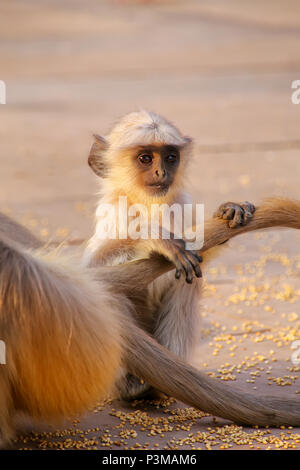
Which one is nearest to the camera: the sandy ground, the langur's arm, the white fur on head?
the langur's arm

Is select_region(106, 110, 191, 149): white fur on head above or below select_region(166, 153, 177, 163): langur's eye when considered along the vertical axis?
above

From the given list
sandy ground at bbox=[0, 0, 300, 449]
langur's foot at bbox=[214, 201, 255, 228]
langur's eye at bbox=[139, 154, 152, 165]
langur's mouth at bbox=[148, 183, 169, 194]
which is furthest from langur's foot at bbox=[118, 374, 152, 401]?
langur's eye at bbox=[139, 154, 152, 165]

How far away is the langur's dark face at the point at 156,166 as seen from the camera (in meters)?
3.65

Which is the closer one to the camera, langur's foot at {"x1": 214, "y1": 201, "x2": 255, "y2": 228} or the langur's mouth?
langur's foot at {"x1": 214, "y1": 201, "x2": 255, "y2": 228}

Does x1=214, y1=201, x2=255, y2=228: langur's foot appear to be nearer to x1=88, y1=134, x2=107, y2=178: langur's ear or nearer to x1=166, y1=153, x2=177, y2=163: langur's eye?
x1=166, y1=153, x2=177, y2=163: langur's eye

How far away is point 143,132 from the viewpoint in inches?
144

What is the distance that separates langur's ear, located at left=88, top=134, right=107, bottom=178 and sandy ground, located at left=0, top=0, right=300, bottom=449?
20.0 inches

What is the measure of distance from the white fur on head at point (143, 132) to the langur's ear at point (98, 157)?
0.13 ft

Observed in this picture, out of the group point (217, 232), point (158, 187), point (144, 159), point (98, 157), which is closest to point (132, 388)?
point (217, 232)

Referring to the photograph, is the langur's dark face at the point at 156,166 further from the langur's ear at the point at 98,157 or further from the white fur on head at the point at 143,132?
the langur's ear at the point at 98,157

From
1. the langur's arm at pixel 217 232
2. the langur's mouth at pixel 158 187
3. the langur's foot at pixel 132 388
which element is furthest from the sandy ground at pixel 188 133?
the langur's mouth at pixel 158 187

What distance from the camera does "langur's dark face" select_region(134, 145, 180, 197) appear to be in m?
3.65

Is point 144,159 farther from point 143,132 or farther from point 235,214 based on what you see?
point 235,214
